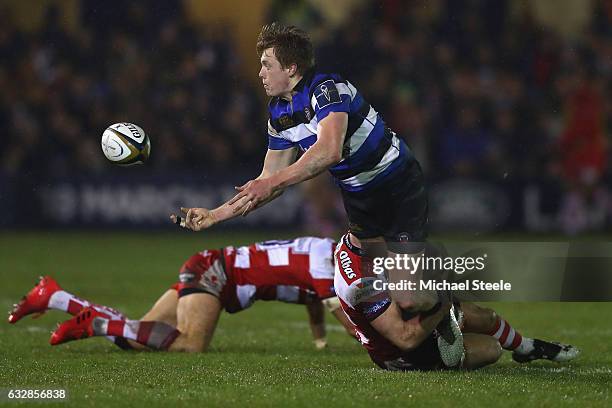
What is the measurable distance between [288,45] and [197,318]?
7.90ft

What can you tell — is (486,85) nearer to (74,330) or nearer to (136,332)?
(136,332)

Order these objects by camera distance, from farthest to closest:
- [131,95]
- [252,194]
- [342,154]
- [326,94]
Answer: [131,95] < [342,154] < [326,94] < [252,194]

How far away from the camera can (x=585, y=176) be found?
2134 cm

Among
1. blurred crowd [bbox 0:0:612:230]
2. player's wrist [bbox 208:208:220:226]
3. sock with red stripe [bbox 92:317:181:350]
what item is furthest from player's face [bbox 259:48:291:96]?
blurred crowd [bbox 0:0:612:230]

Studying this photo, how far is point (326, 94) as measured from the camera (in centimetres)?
714

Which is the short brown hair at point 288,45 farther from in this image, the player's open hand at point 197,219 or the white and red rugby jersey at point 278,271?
the white and red rugby jersey at point 278,271

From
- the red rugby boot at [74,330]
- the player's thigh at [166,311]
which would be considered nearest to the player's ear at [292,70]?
the player's thigh at [166,311]

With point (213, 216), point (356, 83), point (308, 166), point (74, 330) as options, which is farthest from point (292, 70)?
point (356, 83)

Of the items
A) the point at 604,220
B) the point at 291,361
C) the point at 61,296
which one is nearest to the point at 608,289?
the point at 291,361

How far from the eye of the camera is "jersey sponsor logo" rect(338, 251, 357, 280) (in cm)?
756

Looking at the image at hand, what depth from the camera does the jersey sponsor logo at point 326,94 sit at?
7.10 metres

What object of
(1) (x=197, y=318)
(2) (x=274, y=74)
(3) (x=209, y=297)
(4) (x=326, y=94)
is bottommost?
(1) (x=197, y=318)

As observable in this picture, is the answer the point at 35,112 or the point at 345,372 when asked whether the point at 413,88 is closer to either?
the point at 35,112

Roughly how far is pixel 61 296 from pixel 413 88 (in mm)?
13058
